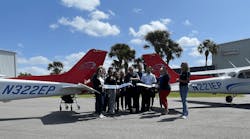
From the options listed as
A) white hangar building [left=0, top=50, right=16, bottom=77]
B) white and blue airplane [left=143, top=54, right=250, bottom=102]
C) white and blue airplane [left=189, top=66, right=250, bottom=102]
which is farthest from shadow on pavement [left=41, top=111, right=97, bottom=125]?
white hangar building [left=0, top=50, right=16, bottom=77]

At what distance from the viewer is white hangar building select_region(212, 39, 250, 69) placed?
200 ft

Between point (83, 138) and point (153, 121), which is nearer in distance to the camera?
point (83, 138)

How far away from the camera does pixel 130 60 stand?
52.7 meters

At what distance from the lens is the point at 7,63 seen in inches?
1593

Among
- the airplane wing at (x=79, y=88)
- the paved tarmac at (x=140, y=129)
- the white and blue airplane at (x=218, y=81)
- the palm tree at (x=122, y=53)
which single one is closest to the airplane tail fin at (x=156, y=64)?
the white and blue airplane at (x=218, y=81)

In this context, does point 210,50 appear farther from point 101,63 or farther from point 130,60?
point 101,63

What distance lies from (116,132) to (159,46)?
4188 centimetres

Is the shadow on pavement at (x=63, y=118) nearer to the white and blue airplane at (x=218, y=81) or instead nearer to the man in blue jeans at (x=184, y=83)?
the man in blue jeans at (x=184, y=83)

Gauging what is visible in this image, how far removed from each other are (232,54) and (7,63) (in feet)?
143

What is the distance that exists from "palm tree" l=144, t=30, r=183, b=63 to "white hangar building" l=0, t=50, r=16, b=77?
21.0 m

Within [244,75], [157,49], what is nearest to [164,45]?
[157,49]

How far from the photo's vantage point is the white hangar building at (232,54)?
2399 inches

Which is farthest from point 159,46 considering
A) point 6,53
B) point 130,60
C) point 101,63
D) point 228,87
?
point 101,63

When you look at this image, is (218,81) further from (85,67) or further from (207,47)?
(207,47)
